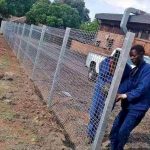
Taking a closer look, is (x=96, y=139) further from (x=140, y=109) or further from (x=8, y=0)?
(x=8, y=0)

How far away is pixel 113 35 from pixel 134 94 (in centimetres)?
257

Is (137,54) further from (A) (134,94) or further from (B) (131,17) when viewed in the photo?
(B) (131,17)

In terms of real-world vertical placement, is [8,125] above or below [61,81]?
below

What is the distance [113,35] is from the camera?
777 cm

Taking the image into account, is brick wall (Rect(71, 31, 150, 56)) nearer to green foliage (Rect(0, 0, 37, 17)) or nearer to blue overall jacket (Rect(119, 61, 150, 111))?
blue overall jacket (Rect(119, 61, 150, 111))

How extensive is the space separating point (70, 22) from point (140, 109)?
2004 inches

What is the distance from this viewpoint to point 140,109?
5.54 m

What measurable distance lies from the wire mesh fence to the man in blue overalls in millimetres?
245

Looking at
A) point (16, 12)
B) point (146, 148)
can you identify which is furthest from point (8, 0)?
point (146, 148)

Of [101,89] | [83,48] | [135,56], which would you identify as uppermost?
[135,56]

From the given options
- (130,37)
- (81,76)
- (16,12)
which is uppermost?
(130,37)

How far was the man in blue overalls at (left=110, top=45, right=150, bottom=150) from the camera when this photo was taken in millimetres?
5398

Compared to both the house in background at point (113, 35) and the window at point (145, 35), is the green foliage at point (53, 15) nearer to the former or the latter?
the house in background at point (113, 35)

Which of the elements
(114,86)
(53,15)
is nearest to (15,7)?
(53,15)
